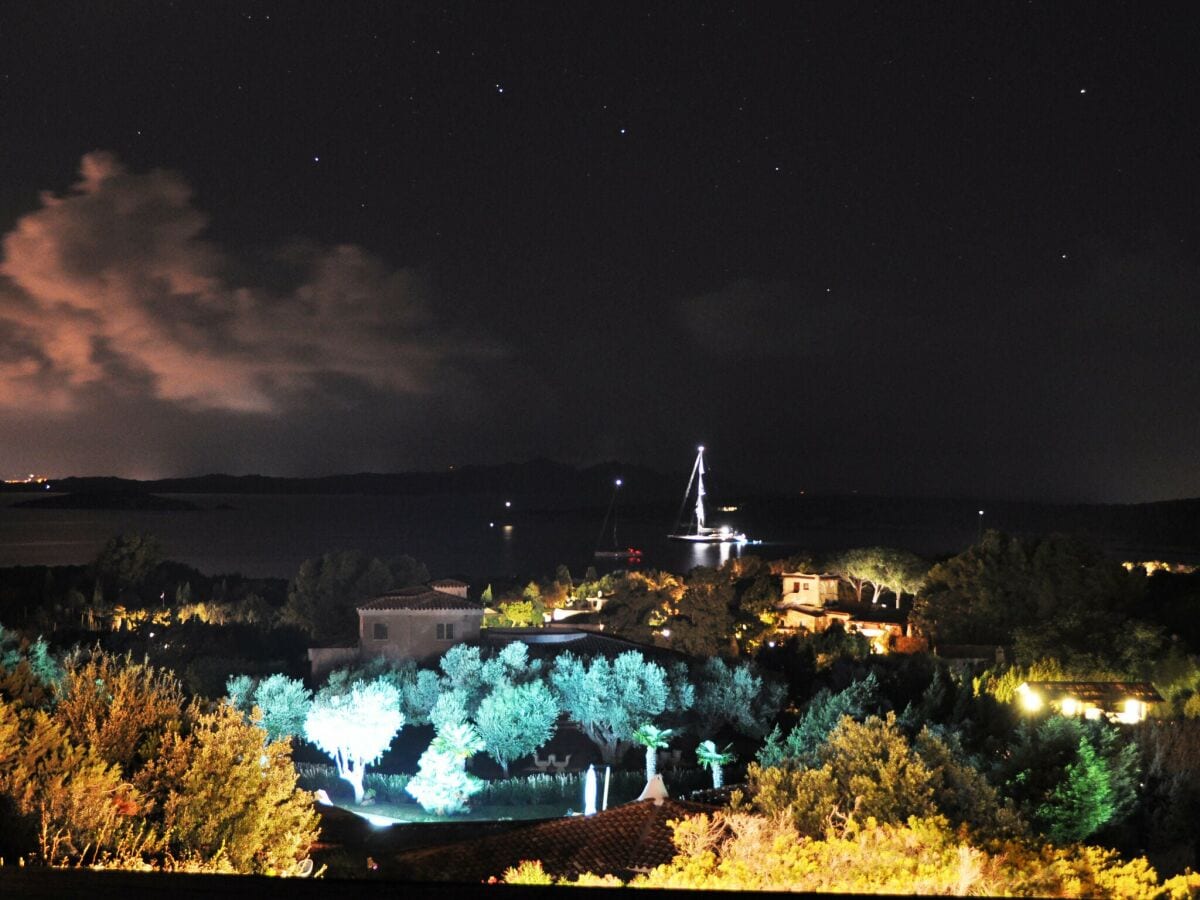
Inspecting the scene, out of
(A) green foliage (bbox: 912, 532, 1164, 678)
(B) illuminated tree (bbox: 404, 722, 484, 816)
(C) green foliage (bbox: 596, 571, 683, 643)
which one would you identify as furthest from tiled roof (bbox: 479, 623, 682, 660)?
(A) green foliage (bbox: 912, 532, 1164, 678)

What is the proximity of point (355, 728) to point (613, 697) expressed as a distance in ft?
14.1

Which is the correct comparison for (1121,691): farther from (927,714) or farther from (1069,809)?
(1069,809)

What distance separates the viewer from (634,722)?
54.9ft

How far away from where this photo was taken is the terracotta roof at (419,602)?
2130 cm

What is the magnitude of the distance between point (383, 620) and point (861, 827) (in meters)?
16.0

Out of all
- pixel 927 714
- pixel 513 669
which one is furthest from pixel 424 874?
pixel 513 669

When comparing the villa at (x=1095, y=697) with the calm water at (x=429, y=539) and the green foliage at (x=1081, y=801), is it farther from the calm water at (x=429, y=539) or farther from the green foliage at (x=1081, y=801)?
the calm water at (x=429, y=539)

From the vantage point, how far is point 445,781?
13852mm

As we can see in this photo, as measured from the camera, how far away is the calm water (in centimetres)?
6706

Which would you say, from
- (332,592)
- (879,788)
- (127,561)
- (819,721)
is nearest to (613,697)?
(819,721)

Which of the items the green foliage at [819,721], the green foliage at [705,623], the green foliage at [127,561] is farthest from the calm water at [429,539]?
the green foliage at [819,721]

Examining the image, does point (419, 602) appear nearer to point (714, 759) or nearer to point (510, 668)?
point (510, 668)

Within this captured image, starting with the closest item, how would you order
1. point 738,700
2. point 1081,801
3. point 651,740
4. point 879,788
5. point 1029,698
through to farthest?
point 879,788
point 1081,801
point 651,740
point 1029,698
point 738,700

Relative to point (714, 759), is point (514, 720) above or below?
above
